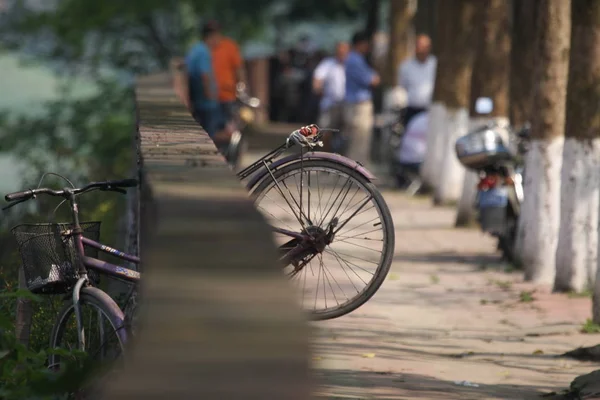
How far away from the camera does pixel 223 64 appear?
18484mm

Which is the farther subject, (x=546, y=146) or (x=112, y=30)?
(x=112, y=30)

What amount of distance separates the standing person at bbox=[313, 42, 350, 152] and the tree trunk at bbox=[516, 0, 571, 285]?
36.7 ft

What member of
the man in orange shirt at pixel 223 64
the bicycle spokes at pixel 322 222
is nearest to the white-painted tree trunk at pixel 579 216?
the bicycle spokes at pixel 322 222

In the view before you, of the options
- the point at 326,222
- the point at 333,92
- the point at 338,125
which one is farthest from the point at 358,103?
the point at 326,222

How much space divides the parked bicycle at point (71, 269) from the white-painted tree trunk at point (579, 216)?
199 inches

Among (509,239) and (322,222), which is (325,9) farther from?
(322,222)

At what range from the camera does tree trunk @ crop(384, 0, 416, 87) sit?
28781 mm

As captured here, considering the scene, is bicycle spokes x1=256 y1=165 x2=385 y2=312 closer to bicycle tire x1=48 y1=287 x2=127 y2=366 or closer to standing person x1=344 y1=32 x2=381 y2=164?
bicycle tire x1=48 y1=287 x2=127 y2=366

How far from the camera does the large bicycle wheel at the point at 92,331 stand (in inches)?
245

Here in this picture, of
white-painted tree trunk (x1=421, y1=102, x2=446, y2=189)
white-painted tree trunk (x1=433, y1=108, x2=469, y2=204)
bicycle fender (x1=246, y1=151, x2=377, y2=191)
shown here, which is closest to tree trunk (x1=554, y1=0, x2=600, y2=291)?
bicycle fender (x1=246, y1=151, x2=377, y2=191)

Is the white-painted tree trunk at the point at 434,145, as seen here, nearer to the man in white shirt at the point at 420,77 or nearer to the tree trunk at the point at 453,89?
the tree trunk at the point at 453,89

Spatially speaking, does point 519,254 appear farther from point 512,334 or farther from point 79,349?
point 79,349

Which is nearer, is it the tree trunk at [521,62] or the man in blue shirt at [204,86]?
the tree trunk at [521,62]

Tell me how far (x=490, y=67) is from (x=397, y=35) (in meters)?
13.4
